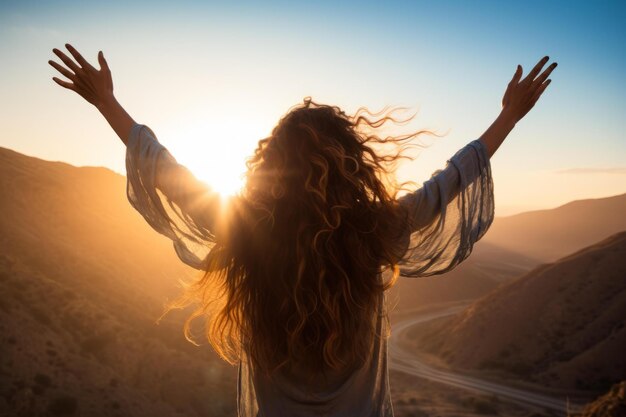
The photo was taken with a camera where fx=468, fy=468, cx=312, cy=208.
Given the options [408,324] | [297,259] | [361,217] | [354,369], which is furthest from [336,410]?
[408,324]

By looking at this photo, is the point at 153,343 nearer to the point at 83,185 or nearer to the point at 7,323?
the point at 7,323

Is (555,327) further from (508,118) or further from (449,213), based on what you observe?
(449,213)

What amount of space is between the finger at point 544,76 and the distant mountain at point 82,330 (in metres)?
22.6

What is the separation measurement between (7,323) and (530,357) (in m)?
36.6

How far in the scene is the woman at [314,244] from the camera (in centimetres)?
196

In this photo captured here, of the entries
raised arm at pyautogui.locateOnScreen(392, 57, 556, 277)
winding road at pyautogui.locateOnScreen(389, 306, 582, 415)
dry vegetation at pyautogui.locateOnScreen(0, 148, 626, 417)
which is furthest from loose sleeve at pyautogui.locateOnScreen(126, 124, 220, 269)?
winding road at pyautogui.locateOnScreen(389, 306, 582, 415)

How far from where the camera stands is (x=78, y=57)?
8.02 feet

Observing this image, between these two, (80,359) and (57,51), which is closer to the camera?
(57,51)

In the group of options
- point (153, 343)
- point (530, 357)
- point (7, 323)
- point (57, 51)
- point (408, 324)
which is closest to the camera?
point (57, 51)

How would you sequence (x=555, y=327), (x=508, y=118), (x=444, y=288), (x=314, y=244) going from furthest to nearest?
(x=444, y=288) → (x=555, y=327) → (x=508, y=118) → (x=314, y=244)

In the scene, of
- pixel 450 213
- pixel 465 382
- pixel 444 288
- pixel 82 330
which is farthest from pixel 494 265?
pixel 450 213

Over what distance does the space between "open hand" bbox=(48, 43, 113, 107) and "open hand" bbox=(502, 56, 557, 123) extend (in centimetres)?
213

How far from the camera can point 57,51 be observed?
2.37 metres

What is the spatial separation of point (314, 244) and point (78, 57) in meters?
1.64
